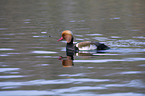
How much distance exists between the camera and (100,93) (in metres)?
8.44

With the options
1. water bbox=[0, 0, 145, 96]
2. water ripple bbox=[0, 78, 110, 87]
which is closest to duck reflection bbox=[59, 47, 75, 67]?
water bbox=[0, 0, 145, 96]

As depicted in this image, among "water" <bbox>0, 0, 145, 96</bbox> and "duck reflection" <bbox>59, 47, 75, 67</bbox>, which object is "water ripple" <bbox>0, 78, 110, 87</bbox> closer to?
"water" <bbox>0, 0, 145, 96</bbox>

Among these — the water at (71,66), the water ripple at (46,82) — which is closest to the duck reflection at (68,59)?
the water at (71,66)

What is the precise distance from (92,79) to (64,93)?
5.00 feet

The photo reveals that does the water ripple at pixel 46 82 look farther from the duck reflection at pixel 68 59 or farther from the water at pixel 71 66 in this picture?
the duck reflection at pixel 68 59

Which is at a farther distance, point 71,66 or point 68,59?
point 68,59

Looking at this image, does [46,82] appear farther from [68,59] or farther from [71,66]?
[68,59]

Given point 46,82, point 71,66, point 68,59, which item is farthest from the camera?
point 68,59

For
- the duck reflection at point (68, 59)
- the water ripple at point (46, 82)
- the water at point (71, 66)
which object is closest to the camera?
the water at point (71, 66)

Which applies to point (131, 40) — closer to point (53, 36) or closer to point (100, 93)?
point (53, 36)

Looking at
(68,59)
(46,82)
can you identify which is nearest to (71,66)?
(68,59)

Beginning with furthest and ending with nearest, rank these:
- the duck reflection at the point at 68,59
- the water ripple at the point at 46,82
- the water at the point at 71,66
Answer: the duck reflection at the point at 68,59, the water ripple at the point at 46,82, the water at the point at 71,66

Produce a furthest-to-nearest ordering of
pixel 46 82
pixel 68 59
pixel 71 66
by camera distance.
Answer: pixel 68 59, pixel 71 66, pixel 46 82

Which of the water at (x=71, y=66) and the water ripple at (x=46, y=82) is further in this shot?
the water ripple at (x=46, y=82)
